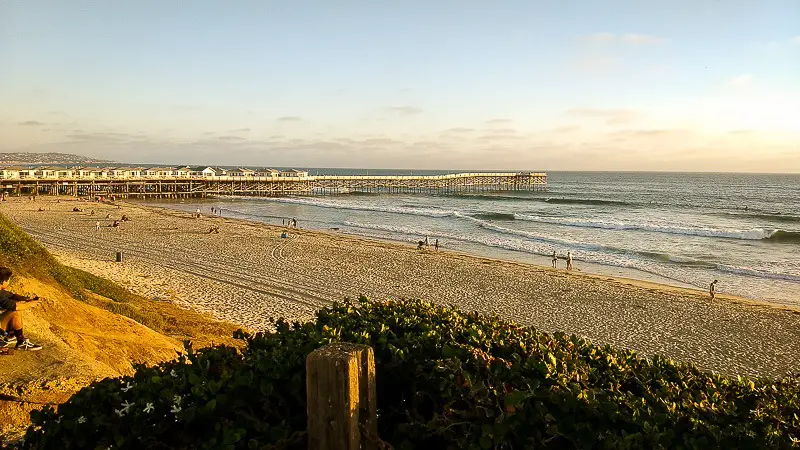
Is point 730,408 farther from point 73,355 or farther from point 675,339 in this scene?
point 675,339

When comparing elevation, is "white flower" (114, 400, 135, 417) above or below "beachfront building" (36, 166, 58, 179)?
below

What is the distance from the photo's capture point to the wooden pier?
2318 inches

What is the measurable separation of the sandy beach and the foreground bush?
8.98 m

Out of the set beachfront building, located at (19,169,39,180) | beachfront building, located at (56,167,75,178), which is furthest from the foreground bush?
beachfront building, located at (56,167,75,178)

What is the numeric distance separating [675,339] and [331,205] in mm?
43429

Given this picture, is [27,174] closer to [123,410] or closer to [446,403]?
[123,410]

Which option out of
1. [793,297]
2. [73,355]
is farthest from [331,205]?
[73,355]

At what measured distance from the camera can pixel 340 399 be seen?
201 cm

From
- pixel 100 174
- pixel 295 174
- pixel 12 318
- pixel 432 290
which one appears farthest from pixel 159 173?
pixel 12 318

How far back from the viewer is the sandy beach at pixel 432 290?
12.5m

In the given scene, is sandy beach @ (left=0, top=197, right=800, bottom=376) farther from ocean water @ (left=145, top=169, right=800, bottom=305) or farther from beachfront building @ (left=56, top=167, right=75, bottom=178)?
beachfront building @ (left=56, top=167, right=75, bottom=178)

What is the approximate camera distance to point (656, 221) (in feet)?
137

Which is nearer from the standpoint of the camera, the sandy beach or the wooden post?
the wooden post

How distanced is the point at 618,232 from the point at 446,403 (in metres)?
35.8
